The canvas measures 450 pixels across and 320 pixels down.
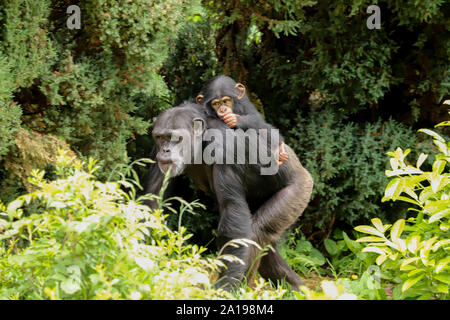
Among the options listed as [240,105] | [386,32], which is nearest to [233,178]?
[240,105]

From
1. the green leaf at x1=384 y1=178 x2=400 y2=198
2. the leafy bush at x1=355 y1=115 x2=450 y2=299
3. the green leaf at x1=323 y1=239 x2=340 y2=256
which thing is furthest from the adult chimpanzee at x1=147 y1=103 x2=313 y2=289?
the green leaf at x1=323 y1=239 x2=340 y2=256

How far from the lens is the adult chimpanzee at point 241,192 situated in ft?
13.1

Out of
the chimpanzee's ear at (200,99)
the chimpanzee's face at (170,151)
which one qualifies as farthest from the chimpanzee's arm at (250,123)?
the chimpanzee's face at (170,151)

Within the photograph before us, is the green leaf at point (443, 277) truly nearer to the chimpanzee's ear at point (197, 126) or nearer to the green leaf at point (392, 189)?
the green leaf at point (392, 189)

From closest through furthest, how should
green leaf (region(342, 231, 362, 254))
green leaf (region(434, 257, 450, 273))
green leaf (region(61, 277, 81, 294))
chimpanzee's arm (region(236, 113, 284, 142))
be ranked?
green leaf (region(61, 277, 81, 294)), green leaf (region(434, 257, 450, 273)), chimpanzee's arm (region(236, 113, 284, 142)), green leaf (region(342, 231, 362, 254))

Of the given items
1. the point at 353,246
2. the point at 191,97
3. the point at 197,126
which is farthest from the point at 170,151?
the point at 353,246

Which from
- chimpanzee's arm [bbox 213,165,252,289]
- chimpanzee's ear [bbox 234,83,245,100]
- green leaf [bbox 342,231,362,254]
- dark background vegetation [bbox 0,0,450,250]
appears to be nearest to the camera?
chimpanzee's arm [bbox 213,165,252,289]

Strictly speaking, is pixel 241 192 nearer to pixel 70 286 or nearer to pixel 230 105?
pixel 230 105

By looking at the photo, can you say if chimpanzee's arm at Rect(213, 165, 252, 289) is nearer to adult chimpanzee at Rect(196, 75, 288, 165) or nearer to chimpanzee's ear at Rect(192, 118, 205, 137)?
chimpanzee's ear at Rect(192, 118, 205, 137)

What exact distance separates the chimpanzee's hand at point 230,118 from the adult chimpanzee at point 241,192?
0.27 ft

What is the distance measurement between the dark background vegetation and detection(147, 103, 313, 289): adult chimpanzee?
0.52 meters

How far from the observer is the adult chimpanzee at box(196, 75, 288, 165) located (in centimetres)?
446

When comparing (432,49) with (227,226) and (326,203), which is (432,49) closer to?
(326,203)
